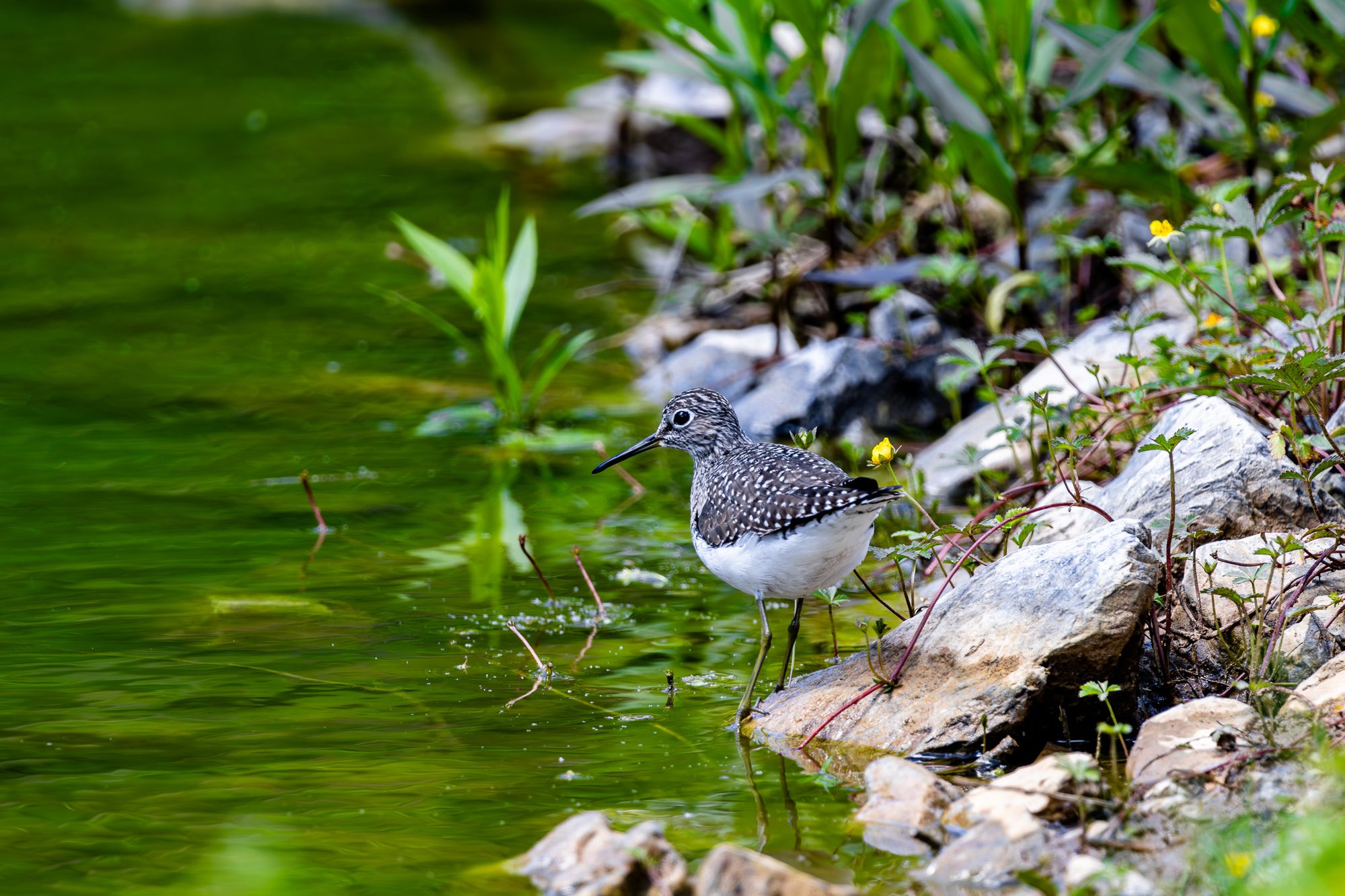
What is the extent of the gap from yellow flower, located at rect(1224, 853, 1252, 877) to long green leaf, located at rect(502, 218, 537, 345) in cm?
593

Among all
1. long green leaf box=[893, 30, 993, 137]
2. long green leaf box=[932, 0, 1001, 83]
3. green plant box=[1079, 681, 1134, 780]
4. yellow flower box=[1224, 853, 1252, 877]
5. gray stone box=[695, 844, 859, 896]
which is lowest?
gray stone box=[695, 844, 859, 896]

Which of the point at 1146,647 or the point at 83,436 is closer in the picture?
the point at 1146,647

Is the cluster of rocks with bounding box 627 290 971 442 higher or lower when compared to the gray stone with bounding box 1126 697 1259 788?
lower

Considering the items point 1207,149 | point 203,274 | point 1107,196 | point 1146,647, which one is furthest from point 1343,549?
point 203,274

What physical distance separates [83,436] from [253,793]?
4479 mm

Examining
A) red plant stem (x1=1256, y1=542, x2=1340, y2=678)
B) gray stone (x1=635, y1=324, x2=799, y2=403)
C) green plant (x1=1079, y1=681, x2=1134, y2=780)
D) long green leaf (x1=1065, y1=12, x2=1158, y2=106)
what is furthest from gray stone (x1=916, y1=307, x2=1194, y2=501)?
green plant (x1=1079, y1=681, x2=1134, y2=780)

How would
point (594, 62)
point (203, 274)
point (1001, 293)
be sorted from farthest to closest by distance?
point (594, 62) < point (203, 274) < point (1001, 293)

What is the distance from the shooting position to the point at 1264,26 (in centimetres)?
827

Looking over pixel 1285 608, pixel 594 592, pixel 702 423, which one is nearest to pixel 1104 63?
pixel 702 423

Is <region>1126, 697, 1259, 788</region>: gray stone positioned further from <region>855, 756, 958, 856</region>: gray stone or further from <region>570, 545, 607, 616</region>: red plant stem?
<region>570, 545, 607, 616</region>: red plant stem

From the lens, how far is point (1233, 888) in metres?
3.69

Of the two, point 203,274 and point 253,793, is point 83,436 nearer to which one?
point 203,274

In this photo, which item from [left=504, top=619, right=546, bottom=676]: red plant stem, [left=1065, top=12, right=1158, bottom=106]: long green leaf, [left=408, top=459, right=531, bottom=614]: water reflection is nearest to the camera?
[left=504, top=619, right=546, bottom=676]: red plant stem

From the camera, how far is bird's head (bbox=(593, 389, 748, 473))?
6.25 metres
